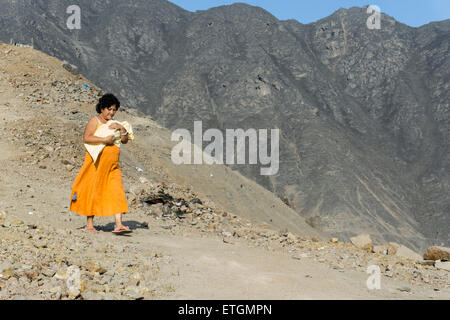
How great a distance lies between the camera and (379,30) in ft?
247

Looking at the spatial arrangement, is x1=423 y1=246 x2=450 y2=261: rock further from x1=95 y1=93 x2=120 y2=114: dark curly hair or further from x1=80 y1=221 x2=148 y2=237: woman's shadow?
x1=95 y1=93 x2=120 y2=114: dark curly hair

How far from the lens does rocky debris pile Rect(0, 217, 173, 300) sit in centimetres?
306

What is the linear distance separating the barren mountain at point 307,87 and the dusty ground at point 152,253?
31144 mm

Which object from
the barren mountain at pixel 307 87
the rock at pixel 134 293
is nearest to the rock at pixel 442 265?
the rock at pixel 134 293

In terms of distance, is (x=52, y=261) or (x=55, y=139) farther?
(x=55, y=139)

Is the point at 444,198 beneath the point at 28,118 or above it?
beneath

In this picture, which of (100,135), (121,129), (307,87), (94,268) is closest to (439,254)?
(121,129)

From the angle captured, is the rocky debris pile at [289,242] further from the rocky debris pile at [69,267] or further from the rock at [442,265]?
the rocky debris pile at [69,267]

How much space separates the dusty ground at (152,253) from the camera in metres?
3.36

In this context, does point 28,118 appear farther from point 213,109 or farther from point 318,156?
point 213,109

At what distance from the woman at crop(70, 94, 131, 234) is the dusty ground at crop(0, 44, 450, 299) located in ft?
0.85

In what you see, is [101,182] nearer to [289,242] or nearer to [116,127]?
[116,127]

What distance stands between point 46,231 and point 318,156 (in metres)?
44.2

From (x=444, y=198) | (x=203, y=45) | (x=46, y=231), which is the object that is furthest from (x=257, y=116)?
(x=46, y=231)
